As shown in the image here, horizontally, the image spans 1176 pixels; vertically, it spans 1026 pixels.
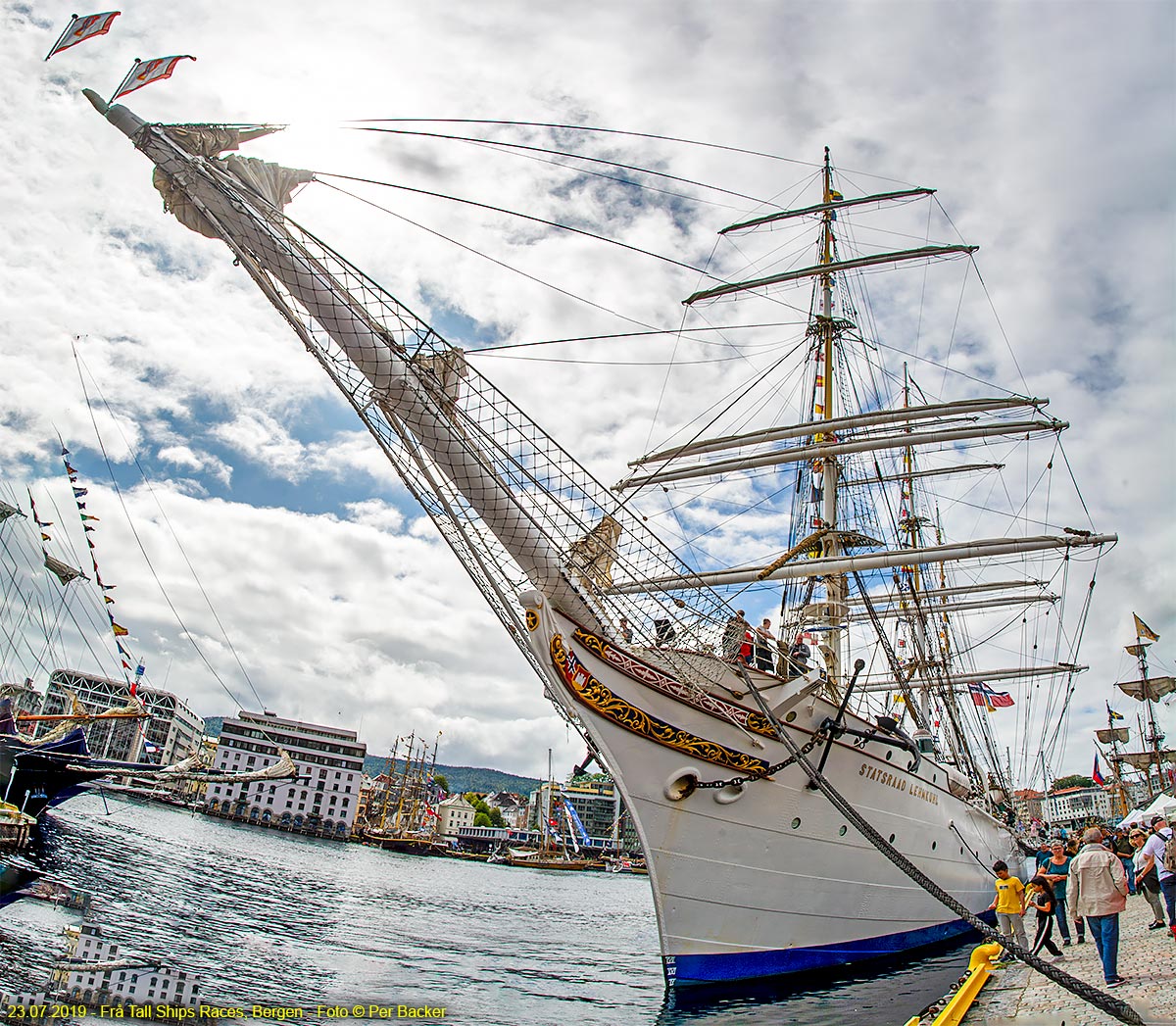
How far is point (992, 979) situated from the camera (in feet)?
24.1

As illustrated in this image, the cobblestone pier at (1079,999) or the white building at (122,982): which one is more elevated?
the cobblestone pier at (1079,999)

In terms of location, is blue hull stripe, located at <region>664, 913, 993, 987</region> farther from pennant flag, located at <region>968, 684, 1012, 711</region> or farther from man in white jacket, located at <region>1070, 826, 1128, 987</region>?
pennant flag, located at <region>968, 684, 1012, 711</region>

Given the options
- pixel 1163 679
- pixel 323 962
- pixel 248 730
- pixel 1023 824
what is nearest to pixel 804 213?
pixel 323 962

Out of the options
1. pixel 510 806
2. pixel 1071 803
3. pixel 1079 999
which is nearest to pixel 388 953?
pixel 1079 999

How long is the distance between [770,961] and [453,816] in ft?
312

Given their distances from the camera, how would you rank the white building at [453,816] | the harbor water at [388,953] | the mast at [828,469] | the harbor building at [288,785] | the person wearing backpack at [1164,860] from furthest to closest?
the white building at [453,816], the harbor building at [288,785], the mast at [828,469], the harbor water at [388,953], the person wearing backpack at [1164,860]

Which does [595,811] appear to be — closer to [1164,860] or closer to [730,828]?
[730,828]

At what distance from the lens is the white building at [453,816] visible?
309 feet

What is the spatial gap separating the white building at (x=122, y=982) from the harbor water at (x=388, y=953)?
0.22m

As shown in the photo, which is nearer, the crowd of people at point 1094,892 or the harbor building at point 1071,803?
the crowd of people at point 1094,892

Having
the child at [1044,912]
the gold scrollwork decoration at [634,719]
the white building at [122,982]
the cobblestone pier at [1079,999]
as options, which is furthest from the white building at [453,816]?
the cobblestone pier at [1079,999]

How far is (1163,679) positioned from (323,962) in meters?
42.3

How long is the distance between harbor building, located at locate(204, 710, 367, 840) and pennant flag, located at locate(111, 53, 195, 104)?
7580cm

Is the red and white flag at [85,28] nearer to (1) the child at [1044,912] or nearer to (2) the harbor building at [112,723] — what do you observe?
(1) the child at [1044,912]
